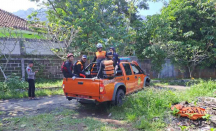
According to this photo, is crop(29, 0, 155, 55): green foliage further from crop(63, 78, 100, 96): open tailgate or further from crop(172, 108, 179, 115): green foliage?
crop(172, 108, 179, 115): green foliage

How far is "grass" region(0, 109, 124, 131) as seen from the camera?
4.49 meters

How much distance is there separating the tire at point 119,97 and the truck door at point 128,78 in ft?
A: 1.41

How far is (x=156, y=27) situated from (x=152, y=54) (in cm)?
192

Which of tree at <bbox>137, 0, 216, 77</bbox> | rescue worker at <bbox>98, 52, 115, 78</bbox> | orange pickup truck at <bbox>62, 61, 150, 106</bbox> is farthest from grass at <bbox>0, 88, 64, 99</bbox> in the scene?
tree at <bbox>137, 0, 216, 77</bbox>

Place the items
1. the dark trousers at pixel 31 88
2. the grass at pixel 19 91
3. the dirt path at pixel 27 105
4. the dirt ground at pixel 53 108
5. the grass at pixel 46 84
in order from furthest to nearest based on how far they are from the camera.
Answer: the grass at pixel 46 84 < the grass at pixel 19 91 < the dark trousers at pixel 31 88 < the dirt path at pixel 27 105 < the dirt ground at pixel 53 108

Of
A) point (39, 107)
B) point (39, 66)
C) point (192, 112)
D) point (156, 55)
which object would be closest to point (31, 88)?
point (39, 107)

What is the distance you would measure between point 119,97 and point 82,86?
54.2 inches

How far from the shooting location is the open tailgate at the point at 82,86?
17.5 ft

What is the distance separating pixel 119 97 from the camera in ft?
20.0

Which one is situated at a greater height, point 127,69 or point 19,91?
point 127,69

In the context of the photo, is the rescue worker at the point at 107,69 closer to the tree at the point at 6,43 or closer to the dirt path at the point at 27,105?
the dirt path at the point at 27,105

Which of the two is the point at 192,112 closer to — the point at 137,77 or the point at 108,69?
the point at 108,69

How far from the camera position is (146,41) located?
13375 millimetres

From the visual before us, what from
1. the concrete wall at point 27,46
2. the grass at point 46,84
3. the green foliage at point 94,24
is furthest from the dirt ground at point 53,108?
the green foliage at point 94,24
